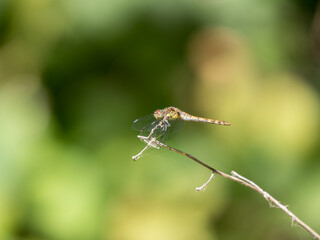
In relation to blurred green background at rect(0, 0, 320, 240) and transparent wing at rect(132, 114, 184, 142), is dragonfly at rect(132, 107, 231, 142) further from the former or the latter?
blurred green background at rect(0, 0, 320, 240)

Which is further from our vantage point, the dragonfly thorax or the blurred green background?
the blurred green background

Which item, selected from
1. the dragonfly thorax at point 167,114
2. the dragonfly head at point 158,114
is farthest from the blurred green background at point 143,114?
the dragonfly head at point 158,114

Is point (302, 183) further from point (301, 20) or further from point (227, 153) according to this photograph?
point (301, 20)

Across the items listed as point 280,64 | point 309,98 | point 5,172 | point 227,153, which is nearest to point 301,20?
point 280,64

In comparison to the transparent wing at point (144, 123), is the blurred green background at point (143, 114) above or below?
above

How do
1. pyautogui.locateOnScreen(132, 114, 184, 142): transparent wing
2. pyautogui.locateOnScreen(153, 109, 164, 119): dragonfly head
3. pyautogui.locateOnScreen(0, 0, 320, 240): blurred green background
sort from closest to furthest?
pyautogui.locateOnScreen(132, 114, 184, 142): transparent wing → pyautogui.locateOnScreen(153, 109, 164, 119): dragonfly head → pyautogui.locateOnScreen(0, 0, 320, 240): blurred green background

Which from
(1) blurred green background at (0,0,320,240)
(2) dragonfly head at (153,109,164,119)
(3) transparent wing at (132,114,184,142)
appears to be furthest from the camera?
A: (1) blurred green background at (0,0,320,240)

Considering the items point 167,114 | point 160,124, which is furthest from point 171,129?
point 167,114

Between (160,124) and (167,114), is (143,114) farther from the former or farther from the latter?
(160,124)

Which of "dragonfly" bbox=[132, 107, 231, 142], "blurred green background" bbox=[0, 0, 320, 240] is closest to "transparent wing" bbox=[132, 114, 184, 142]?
"dragonfly" bbox=[132, 107, 231, 142]

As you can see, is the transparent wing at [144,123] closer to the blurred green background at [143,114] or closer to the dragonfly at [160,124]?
the dragonfly at [160,124]
